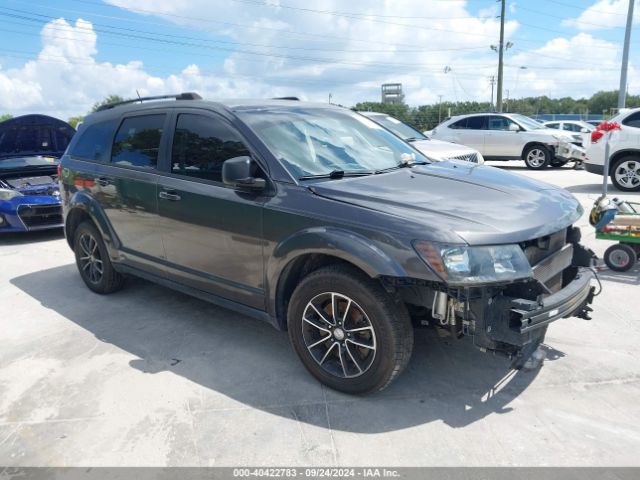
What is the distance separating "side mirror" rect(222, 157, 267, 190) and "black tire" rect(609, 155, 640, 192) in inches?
368

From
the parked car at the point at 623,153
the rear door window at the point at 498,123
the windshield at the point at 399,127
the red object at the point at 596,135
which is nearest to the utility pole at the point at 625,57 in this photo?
the rear door window at the point at 498,123

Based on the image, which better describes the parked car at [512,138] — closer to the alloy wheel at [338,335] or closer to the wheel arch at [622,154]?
the wheel arch at [622,154]

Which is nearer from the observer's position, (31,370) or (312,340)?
(312,340)

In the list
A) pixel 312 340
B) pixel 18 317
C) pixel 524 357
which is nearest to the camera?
pixel 524 357

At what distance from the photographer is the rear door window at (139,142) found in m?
4.31

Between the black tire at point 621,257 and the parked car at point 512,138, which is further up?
the parked car at point 512,138

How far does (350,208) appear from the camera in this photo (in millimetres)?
3031

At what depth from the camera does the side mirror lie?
3.27 m

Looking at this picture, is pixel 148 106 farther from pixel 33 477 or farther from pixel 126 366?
pixel 33 477

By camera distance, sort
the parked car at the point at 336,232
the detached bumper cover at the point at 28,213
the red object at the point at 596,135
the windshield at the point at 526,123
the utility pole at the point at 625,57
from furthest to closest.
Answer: the utility pole at the point at 625,57, the windshield at the point at 526,123, the red object at the point at 596,135, the detached bumper cover at the point at 28,213, the parked car at the point at 336,232

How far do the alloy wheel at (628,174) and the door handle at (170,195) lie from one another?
9454 mm

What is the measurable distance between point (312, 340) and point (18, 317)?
123 inches

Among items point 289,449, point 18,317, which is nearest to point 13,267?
point 18,317

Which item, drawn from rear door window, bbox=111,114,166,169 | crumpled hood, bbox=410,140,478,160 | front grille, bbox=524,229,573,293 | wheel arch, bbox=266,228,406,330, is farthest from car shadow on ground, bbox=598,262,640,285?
rear door window, bbox=111,114,166,169
